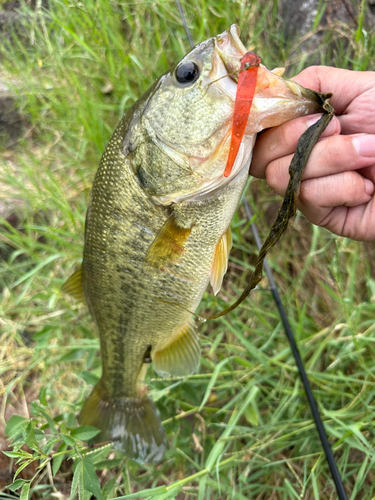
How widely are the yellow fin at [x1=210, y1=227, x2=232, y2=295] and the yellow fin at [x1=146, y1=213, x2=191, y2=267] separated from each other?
0.56ft

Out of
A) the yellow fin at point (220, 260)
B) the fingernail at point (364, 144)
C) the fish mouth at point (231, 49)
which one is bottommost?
the yellow fin at point (220, 260)

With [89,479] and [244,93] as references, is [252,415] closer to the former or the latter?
[89,479]

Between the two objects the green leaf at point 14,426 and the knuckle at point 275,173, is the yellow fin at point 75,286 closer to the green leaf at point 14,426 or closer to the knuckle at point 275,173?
the green leaf at point 14,426

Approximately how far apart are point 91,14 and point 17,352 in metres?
2.71

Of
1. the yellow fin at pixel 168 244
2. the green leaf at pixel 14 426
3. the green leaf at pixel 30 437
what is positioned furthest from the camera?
the green leaf at pixel 14 426

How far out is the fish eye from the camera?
4.17 ft

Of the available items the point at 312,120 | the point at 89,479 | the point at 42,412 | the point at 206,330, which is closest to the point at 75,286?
the point at 42,412

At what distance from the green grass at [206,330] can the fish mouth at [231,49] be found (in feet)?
3.07

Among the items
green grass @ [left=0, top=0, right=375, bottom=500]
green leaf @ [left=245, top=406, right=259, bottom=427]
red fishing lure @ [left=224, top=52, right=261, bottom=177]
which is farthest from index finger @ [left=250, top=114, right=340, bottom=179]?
green leaf @ [left=245, top=406, right=259, bottom=427]

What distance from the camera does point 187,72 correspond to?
1284 mm

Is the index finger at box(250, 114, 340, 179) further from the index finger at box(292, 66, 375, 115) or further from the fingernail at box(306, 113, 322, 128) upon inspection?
the index finger at box(292, 66, 375, 115)

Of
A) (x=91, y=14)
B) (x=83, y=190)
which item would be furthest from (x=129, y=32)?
(x=83, y=190)

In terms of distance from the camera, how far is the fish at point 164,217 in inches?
48.4

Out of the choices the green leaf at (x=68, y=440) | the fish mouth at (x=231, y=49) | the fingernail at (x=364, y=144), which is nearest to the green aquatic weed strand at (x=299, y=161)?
the fingernail at (x=364, y=144)
